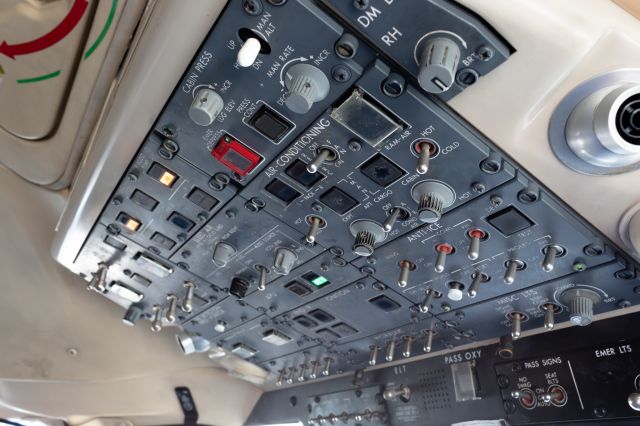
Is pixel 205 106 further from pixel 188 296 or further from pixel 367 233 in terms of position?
pixel 188 296

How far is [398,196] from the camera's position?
1720mm

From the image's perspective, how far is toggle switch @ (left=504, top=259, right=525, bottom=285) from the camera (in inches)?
71.5

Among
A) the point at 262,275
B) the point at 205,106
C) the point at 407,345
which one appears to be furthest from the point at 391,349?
the point at 205,106

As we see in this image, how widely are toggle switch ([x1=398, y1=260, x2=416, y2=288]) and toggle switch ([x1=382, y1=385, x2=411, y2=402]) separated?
4.23ft

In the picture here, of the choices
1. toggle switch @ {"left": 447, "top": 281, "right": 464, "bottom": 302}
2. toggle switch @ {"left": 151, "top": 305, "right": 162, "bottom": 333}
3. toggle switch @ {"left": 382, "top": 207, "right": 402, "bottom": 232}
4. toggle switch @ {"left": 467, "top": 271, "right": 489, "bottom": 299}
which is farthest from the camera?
toggle switch @ {"left": 151, "top": 305, "right": 162, "bottom": 333}

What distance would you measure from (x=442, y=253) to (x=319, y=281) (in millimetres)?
754

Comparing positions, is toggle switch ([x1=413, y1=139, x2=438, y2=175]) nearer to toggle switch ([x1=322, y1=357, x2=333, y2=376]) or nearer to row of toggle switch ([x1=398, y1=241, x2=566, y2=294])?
row of toggle switch ([x1=398, y1=241, x2=566, y2=294])

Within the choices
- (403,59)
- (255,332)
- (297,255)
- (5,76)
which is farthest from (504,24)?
(255,332)

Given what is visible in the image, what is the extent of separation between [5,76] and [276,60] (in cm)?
160

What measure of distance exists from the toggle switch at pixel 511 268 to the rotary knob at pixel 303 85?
40.2 inches

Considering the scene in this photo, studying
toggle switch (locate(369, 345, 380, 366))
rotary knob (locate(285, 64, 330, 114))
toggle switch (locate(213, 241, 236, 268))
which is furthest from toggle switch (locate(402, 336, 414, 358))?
rotary knob (locate(285, 64, 330, 114))

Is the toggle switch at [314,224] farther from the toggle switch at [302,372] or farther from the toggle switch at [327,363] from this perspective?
the toggle switch at [302,372]

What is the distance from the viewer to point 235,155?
173cm

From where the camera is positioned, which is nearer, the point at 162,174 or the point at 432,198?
the point at 432,198
